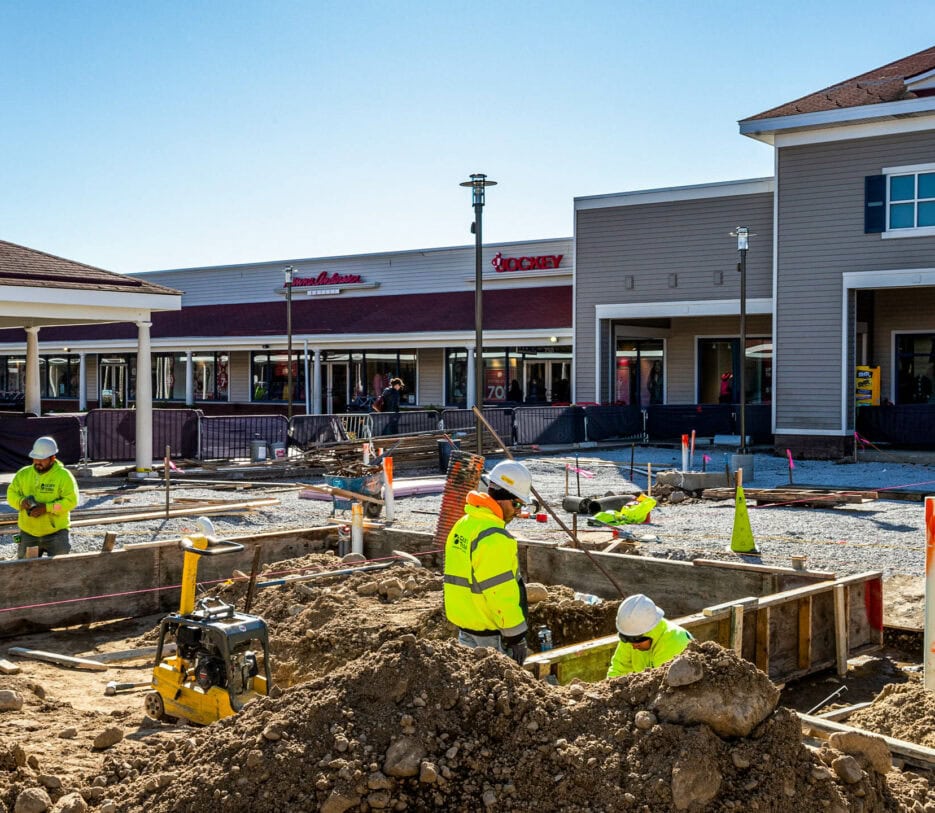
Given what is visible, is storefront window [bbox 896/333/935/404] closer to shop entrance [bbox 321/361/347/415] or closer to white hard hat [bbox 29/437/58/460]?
shop entrance [bbox 321/361/347/415]

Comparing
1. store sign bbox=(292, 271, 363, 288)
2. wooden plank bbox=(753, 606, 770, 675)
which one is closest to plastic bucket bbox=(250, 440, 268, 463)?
wooden plank bbox=(753, 606, 770, 675)

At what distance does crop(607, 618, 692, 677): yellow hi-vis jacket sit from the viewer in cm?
651

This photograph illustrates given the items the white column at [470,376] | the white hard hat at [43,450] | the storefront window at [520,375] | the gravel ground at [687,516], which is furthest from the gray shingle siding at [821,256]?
the white hard hat at [43,450]

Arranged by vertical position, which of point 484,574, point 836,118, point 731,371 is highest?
point 836,118

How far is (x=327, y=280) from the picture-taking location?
42750 mm

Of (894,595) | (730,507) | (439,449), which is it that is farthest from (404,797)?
(439,449)

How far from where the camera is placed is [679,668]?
520 cm

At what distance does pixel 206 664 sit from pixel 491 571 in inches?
82.7

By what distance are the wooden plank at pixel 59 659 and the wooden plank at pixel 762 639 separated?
18.1 ft

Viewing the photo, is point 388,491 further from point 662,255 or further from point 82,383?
point 82,383

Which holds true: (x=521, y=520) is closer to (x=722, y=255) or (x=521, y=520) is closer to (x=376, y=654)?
(x=376, y=654)

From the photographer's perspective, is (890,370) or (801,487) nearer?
(801,487)

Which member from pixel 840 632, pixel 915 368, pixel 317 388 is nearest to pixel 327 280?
pixel 317 388

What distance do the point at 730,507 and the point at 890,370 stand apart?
12.7 m
